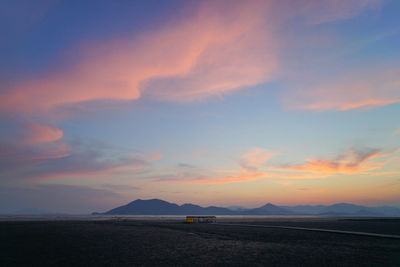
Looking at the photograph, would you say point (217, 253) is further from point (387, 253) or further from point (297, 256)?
point (387, 253)

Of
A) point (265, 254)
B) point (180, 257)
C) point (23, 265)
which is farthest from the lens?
point (265, 254)

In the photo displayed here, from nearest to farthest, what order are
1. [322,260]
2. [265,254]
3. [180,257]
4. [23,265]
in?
[23,265] → [322,260] → [180,257] → [265,254]

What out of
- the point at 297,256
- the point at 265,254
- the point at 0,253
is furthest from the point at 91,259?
the point at 297,256

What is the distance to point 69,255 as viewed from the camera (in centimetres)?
1980

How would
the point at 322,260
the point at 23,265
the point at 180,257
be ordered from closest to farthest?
the point at 23,265
the point at 322,260
the point at 180,257

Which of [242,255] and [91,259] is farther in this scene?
[242,255]

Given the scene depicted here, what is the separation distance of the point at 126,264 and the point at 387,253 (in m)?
17.6

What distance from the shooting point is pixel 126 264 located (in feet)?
54.1

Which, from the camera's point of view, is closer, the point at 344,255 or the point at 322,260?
the point at 322,260

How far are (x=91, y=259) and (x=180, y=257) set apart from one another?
5410 millimetres

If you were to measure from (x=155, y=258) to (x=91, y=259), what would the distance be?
12.5ft

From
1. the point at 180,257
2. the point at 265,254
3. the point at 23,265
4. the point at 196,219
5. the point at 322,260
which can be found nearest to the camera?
the point at 23,265

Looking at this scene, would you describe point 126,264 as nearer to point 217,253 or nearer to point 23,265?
point 23,265

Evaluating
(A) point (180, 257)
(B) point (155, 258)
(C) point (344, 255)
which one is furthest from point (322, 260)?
(B) point (155, 258)
